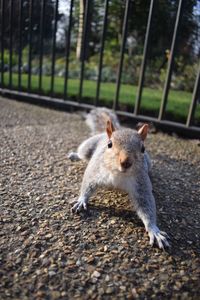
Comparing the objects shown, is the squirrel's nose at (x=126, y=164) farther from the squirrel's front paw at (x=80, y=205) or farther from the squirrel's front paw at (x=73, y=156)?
the squirrel's front paw at (x=73, y=156)

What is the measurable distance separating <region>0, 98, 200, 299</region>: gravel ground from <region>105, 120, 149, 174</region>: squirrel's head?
0.35 metres

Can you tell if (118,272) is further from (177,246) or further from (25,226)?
(25,226)

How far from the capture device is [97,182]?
1.99 m

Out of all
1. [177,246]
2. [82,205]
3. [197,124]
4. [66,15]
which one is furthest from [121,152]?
Answer: [66,15]

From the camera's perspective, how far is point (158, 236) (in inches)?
68.6

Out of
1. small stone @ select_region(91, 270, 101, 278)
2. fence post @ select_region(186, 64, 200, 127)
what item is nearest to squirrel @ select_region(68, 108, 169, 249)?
small stone @ select_region(91, 270, 101, 278)

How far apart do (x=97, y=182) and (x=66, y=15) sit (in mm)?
3186

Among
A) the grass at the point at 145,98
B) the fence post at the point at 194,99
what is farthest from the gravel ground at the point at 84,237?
the grass at the point at 145,98

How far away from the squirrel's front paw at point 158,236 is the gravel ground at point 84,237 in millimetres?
36

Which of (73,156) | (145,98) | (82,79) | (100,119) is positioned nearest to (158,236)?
(73,156)

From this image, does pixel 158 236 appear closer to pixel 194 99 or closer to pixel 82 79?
pixel 194 99

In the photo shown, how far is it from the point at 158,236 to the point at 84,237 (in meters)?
0.40

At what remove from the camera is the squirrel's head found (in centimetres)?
A: 176

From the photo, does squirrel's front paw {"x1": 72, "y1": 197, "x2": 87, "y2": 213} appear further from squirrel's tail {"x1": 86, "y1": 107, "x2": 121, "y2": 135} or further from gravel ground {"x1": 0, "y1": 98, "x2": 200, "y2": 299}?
squirrel's tail {"x1": 86, "y1": 107, "x2": 121, "y2": 135}
